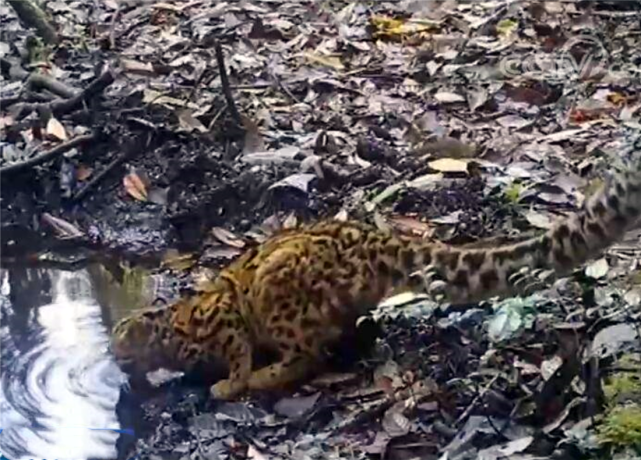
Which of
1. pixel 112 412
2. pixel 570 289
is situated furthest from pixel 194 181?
pixel 570 289

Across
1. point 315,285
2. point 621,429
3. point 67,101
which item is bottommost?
point 621,429

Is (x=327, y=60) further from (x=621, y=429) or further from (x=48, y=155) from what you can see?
(x=621, y=429)

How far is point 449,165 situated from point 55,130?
43 centimetres

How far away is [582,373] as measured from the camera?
1704 millimetres

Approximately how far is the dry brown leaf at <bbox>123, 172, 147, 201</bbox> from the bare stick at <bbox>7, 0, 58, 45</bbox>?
20cm

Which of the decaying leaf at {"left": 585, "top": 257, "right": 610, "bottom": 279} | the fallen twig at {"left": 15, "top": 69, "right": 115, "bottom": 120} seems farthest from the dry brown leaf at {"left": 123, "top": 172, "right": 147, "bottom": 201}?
the decaying leaf at {"left": 585, "top": 257, "right": 610, "bottom": 279}

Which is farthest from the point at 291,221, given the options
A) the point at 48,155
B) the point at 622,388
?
the point at 622,388

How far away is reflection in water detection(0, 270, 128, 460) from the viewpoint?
1.78 meters

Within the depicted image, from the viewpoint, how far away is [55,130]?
1.83m

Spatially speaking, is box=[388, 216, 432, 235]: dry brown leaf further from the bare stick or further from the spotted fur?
the bare stick

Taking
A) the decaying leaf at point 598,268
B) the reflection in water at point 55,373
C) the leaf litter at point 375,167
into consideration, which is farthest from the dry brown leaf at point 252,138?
the decaying leaf at point 598,268

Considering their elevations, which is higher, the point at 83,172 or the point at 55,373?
the point at 83,172

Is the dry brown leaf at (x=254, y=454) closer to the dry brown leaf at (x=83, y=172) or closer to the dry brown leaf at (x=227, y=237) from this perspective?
the dry brown leaf at (x=227, y=237)

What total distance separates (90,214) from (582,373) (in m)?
0.54
